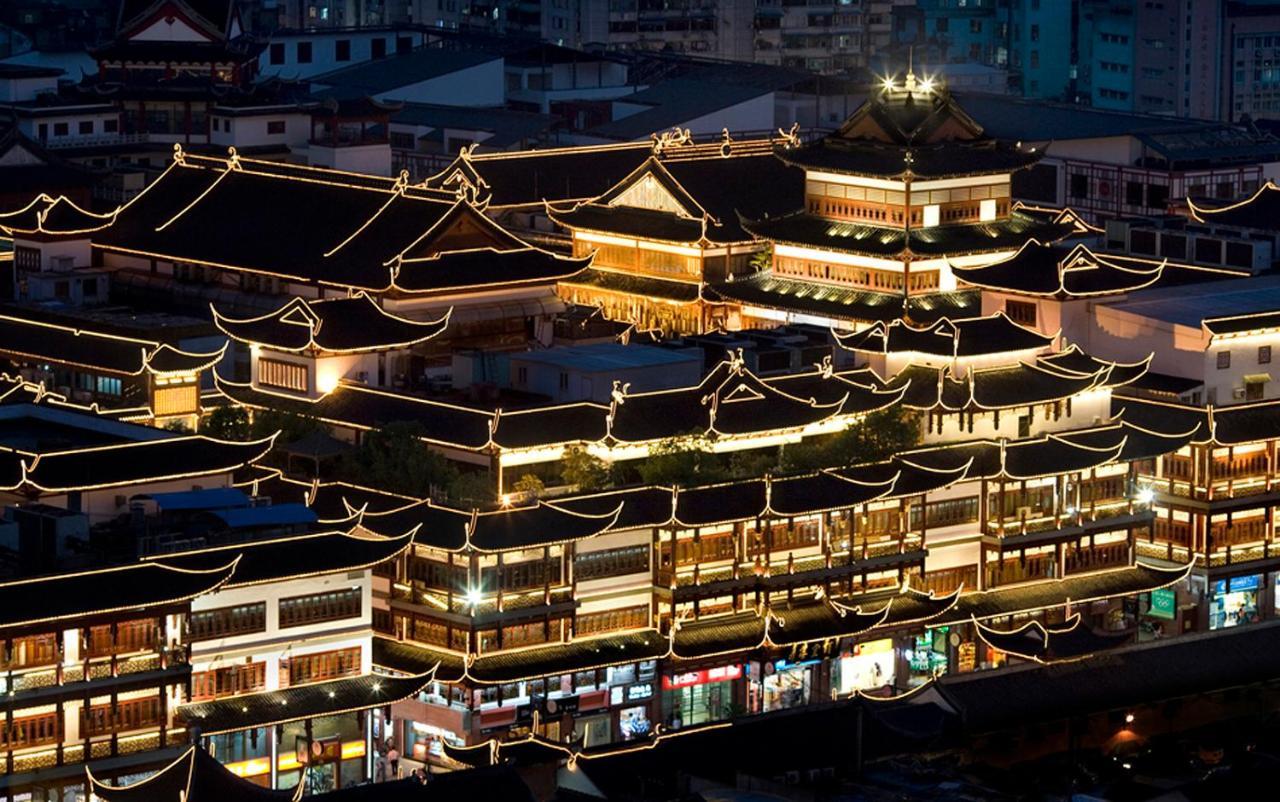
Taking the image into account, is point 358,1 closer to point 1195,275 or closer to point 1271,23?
point 1271,23

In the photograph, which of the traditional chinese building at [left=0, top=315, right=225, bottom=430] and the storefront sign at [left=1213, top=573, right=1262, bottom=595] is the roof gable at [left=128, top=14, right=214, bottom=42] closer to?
the traditional chinese building at [left=0, top=315, right=225, bottom=430]

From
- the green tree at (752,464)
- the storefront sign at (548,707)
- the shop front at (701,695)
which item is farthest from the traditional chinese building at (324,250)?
the storefront sign at (548,707)

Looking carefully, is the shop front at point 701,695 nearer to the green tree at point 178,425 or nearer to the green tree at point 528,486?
the green tree at point 528,486

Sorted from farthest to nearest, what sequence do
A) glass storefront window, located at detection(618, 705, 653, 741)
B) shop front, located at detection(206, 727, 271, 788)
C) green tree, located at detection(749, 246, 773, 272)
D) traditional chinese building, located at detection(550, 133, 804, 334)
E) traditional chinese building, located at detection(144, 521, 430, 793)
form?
1. traditional chinese building, located at detection(550, 133, 804, 334)
2. green tree, located at detection(749, 246, 773, 272)
3. glass storefront window, located at detection(618, 705, 653, 741)
4. shop front, located at detection(206, 727, 271, 788)
5. traditional chinese building, located at detection(144, 521, 430, 793)

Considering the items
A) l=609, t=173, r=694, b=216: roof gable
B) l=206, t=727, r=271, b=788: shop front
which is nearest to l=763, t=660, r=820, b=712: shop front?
l=206, t=727, r=271, b=788: shop front

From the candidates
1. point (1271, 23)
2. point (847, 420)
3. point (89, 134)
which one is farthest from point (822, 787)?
point (1271, 23)

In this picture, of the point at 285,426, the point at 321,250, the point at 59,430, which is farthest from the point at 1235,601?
the point at 59,430

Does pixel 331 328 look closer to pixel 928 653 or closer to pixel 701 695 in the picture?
pixel 701 695
